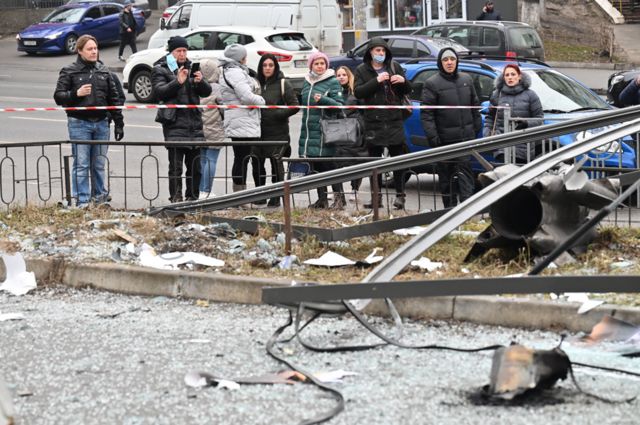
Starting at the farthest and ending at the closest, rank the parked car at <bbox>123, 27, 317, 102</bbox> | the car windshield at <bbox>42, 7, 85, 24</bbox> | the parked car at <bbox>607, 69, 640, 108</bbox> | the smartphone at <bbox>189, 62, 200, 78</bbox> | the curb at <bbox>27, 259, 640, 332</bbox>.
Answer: the car windshield at <bbox>42, 7, 85, 24</bbox>
the parked car at <bbox>123, 27, 317, 102</bbox>
the parked car at <bbox>607, 69, 640, 108</bbox>
the smartphone at <bbox>189, 62, 200, 78</bbox>
the curb at <bbox>27, 259, 640, 332</bbox>

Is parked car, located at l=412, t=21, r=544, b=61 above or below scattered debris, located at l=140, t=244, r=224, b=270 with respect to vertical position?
above

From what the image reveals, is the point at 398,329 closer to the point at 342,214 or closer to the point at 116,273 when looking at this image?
the point at 116,273

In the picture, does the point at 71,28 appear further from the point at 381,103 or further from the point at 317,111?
the point at 381,103

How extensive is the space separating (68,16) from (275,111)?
1055 inches

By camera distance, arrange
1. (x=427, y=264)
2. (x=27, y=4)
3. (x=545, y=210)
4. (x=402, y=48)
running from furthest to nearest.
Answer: (x=27, y=4) < (x=402, y=48) < (x=427, y=264) < (x=545, y=210)

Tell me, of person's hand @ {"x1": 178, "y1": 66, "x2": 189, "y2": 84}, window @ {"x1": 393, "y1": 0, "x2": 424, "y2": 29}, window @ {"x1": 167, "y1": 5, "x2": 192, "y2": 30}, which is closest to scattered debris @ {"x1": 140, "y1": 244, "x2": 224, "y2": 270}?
person's hand @ {"x1": 178, "y1": 66, "x2": 189, "y2": 84}

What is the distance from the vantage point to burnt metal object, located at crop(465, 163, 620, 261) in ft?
28.0

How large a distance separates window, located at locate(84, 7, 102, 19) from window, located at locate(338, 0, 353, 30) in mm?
7414

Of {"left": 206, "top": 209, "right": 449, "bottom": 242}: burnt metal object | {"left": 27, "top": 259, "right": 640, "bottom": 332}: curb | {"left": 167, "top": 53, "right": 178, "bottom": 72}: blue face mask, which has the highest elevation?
{"left": 167, "top": 53, "right": 178, "bottom": 72}: blue face mask

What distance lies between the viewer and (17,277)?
9195 mm

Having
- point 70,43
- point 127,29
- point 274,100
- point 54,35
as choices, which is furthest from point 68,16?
point 274,100

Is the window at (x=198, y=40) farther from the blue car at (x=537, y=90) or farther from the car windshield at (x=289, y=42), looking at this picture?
the blue car at (x=537, y=90)

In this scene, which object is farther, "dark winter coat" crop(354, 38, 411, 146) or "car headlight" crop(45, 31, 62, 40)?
"car headlight" crop(45, 31, 62, 40)

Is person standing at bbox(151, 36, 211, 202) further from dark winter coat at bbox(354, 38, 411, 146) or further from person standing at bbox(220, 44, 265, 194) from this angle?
dark winter coat at bbox(354, 38, 411, 146)
